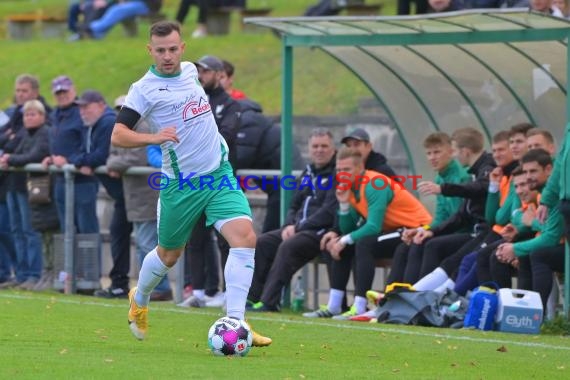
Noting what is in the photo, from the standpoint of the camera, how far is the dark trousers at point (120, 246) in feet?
55.1

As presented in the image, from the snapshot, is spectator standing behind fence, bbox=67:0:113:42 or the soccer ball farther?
spectator standing behind fence, bbox=67:0:113:42

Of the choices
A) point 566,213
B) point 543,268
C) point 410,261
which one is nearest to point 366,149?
point 410,261

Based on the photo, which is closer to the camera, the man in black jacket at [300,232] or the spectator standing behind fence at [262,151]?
the man in black jacket at [300,232]

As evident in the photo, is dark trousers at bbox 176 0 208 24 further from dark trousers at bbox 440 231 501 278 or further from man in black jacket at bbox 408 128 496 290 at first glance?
dark trousers at bbox 440 231 501 278

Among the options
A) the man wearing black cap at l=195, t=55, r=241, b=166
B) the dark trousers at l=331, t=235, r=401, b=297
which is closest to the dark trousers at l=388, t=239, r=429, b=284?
the dark trousers at l=331, t=235, r=401, b=297

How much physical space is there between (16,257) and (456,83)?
569 cm

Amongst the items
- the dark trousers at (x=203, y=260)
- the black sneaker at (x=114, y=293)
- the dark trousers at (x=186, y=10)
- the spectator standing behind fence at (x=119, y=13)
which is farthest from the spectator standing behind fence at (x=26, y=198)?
the spectator standing behind fence at (x=119, y=13)

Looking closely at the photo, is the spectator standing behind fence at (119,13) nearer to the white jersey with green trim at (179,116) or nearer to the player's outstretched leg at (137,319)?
the player's outstretched leg at (137,319)

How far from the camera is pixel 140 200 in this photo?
16344 millimetres

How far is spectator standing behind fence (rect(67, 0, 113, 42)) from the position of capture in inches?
1371

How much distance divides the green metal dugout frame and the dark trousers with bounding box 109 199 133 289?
1.97 m

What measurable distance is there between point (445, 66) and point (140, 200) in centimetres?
367

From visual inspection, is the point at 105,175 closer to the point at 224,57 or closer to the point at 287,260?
the point at 287,260

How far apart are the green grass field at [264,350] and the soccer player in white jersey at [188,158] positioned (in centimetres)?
68
